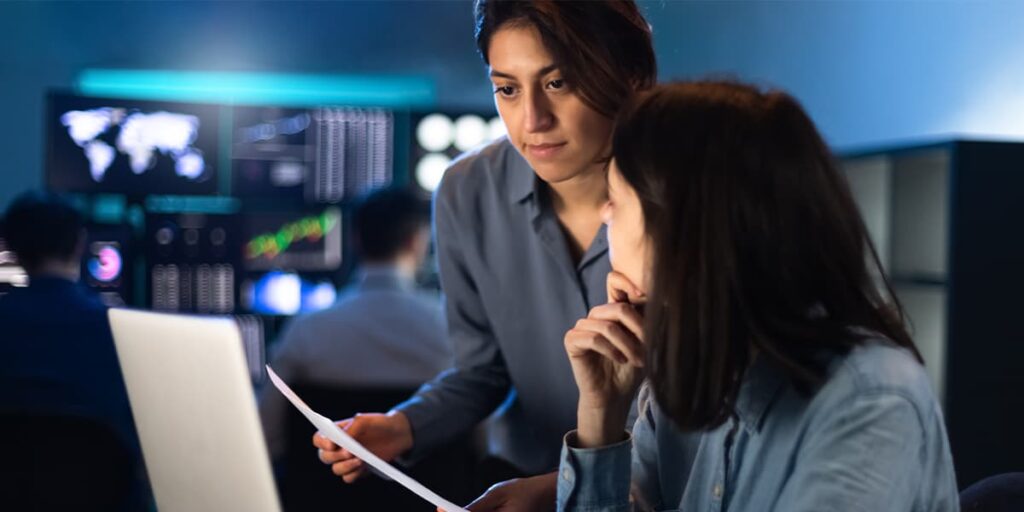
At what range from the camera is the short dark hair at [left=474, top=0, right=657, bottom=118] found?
1.39m

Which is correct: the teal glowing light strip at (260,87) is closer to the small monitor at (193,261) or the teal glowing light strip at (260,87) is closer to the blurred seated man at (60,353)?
the small monitor at (193,261)

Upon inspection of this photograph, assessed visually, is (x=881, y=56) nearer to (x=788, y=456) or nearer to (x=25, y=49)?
(x=788, y=456)

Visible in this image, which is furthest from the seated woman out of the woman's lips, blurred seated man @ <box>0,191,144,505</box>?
blurred seated man @ <box>0,191,144,505</box>

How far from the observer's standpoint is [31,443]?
2.06 metres

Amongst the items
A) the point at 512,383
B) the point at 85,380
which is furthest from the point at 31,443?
the point at 512,383

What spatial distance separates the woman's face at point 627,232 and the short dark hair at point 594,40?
0.99 ft

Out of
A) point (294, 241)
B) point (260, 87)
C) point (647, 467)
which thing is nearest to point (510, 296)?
point (647, 467)

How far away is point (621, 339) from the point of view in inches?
43.5

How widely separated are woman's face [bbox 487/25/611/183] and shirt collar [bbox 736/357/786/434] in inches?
18.3

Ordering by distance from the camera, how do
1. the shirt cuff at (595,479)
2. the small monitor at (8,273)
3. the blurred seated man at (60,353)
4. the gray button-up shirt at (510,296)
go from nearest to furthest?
1. the shirt cuff at (595,479)
2. the gray button-up shirt at (510,296)
3. the blurred seated man at (60,353)
4. the small monitor at (8,273)

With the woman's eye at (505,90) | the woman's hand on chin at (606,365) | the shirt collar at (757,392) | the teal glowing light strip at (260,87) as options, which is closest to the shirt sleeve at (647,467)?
the woman's hand on chin at (606,365)

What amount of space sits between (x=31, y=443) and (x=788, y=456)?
63.2 inches

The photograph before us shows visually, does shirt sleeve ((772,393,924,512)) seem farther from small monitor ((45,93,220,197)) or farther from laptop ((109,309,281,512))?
small monitor ((45,93,220,197))

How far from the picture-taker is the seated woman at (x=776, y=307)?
3.10 feet
